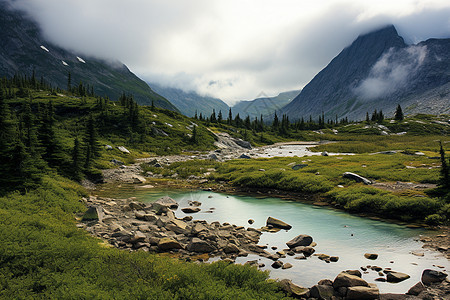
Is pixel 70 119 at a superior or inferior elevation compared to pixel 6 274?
superior

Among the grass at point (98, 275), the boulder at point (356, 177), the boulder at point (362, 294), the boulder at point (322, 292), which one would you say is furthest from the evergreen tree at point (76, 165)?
the boulder at point (356, 177)

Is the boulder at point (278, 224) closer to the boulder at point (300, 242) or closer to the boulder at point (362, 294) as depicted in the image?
Answer: the boulder at point (300, 242)

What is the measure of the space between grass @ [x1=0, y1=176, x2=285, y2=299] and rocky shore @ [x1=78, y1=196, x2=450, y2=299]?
248 centimetres

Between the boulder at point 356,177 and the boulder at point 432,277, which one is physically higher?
the boulder at point 356,177

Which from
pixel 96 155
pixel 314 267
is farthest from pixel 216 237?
pixel 96 155

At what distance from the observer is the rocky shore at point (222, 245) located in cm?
974

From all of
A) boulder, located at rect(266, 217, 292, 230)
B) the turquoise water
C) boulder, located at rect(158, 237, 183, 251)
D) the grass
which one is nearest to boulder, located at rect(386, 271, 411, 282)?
the turquoise water

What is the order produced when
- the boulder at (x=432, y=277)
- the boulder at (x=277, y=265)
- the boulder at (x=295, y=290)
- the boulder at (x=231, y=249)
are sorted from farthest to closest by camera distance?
the boulder at (x=231, y=249) < the boulder at (x=277, y=265) < the boulder at (x=432, y=277) < the boulder at (x=295, y=290)

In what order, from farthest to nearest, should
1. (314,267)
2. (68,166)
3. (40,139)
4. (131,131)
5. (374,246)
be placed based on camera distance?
(131,131) < (68,166) < (40,139) < (374,246) < (314,267)

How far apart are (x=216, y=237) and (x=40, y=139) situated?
25.8 meters

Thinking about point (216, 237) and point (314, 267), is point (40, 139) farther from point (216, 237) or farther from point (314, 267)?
point (314, 267)

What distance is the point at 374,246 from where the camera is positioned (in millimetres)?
15148

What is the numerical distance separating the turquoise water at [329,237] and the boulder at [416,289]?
45 cm

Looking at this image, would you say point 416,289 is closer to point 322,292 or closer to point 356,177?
point 322,292
